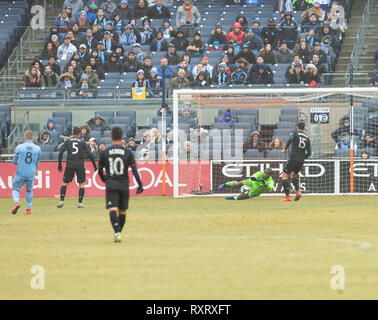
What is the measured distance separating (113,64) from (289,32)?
6357mm

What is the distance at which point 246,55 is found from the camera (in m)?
30.1

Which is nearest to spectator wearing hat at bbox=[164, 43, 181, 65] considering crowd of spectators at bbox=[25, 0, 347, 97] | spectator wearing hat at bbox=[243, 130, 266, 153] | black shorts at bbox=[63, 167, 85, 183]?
crowd of spectators at bbox=[25, 0, 347, 97]

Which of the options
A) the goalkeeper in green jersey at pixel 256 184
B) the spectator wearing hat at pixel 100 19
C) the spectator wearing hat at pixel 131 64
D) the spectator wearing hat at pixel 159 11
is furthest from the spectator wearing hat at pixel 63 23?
the goalkeeper in green jersey at pixel 256 184

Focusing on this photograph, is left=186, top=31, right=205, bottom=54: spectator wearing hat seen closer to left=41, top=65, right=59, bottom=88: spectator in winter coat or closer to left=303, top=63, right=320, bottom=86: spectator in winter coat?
left=303, top=63, right=320, bottom=86: spectator in winter coat

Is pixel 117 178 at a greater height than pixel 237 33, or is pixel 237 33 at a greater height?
pixel 237 33

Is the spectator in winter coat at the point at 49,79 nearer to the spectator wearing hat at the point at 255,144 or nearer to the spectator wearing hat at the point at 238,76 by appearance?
A: the spectator wearing hat at the point at 238,76

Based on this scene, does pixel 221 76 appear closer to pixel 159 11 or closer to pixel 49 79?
pixel 159 11

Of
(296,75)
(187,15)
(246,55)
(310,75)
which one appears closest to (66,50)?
(187,15)

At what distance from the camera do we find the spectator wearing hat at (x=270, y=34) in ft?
101

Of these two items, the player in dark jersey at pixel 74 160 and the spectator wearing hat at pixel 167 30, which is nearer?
the player in dark jersey at pixel 74 160

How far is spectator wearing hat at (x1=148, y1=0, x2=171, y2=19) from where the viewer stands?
111ft

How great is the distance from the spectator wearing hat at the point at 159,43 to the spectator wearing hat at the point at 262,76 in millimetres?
4324

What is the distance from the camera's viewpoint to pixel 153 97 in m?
28.9

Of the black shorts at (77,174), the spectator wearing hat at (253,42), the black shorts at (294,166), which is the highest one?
the spectator wearing hat at (253,42)
